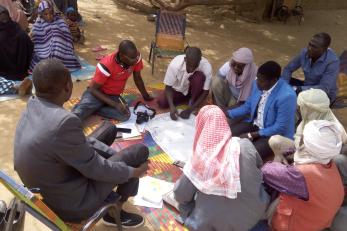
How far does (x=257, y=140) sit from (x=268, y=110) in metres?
0.38

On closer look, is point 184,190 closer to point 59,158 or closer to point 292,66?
point 59,158

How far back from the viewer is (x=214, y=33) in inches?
336

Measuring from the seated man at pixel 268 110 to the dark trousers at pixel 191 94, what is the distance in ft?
2.48

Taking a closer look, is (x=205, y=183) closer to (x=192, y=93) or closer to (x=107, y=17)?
(x=192, y=93)

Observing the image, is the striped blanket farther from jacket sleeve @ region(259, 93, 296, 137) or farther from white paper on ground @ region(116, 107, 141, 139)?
jacket sleeve @ region(259, 93, 296, 137)

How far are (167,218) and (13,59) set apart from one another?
359 centimetres

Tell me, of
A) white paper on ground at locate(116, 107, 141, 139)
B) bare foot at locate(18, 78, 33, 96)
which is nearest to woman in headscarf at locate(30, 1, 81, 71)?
bare foot at locate(18, 78, 33, 96)

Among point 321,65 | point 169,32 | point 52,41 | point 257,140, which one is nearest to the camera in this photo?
point 257,140

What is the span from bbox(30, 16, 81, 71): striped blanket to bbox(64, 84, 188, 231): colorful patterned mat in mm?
1006

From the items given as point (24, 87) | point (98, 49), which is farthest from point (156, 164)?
point (98, 49)

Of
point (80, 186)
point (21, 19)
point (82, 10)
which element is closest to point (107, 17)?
point (82, 10)

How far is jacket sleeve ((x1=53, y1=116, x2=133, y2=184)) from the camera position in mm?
2127

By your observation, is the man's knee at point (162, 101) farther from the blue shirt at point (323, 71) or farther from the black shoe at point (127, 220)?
the black shoe at point (127, 220)

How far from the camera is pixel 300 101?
3605 mm
